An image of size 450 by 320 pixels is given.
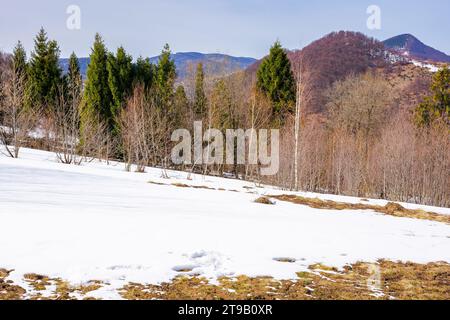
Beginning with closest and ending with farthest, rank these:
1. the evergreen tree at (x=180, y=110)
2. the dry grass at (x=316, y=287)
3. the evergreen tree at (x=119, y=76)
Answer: the dry grass at (x=316, y=287), the evergreen tree at (x=180, y=110), the evergreen tree at (x=119, y=76)

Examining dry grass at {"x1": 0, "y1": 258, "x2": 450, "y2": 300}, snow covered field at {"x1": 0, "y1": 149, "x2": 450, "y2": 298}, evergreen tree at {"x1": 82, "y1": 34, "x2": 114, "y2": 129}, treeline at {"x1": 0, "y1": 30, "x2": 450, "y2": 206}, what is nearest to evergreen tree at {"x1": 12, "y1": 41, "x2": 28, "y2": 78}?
treeline at {"x1": 0, "y1": 30, "x2": 450, "y2": 206}

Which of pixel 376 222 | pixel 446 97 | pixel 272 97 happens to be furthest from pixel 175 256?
pixel 446 97

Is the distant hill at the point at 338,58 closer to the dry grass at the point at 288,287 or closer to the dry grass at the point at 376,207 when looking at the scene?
the dry grass at the point at 376,207

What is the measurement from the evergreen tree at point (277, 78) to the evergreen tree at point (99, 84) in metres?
13.6

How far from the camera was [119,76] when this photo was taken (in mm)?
32156

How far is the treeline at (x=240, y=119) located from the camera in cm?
2064

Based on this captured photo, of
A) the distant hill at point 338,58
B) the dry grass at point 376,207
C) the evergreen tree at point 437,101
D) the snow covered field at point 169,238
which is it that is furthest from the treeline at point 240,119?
the distant hill at point 338,58

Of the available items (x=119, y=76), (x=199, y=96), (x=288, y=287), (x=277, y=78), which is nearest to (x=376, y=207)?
(x=288, y=287)

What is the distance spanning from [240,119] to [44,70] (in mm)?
18563

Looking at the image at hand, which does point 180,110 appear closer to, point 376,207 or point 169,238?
point 376,207

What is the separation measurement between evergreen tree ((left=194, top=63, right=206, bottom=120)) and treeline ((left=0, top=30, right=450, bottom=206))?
10 centimetres

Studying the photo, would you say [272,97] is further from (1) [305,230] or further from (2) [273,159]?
(1) [305,230]

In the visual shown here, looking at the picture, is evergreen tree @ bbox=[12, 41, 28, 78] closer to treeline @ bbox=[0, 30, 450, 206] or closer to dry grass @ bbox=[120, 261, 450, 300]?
treeline @ bbox=[0, 30, 450, 206]
